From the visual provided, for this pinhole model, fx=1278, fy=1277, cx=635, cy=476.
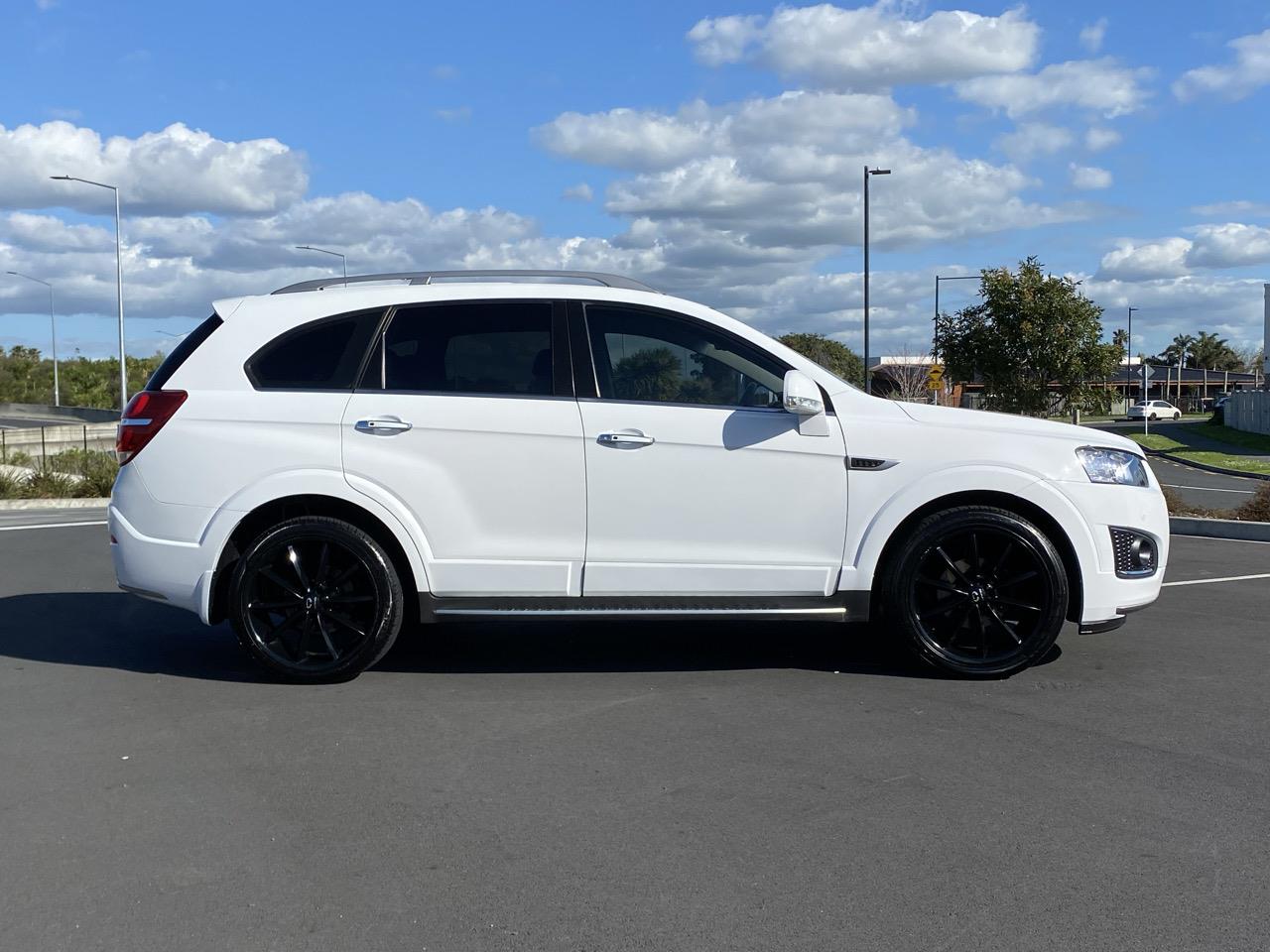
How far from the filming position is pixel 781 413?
612cm

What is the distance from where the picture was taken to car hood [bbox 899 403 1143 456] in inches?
243

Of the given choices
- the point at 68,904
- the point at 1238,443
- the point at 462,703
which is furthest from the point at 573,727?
the point at 1238,443

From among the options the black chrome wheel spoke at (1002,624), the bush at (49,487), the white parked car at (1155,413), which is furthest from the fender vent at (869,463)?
the white parked car at (1155,413)

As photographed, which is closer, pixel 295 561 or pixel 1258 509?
pixel 295 561

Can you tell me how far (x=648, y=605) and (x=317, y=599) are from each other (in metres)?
1.59

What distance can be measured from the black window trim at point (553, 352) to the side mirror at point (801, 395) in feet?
3.38

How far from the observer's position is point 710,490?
20.0 ft

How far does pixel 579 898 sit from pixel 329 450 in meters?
3.06

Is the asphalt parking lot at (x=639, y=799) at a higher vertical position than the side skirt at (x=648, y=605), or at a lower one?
lower

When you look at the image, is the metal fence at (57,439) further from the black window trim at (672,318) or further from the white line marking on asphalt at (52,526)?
the black window trim at (672,318)

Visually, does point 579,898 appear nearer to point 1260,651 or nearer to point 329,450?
point 329,450

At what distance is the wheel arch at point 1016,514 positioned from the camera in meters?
6.14

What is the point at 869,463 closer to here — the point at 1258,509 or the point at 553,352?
the point at 553,352

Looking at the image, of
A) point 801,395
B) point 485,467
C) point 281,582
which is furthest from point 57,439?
point 801,395
